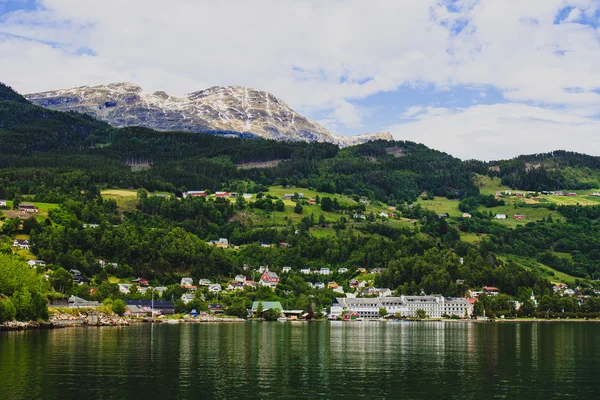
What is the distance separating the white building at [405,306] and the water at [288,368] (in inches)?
3089

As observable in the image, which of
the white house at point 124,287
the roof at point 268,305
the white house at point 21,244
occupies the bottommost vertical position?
the roof at point 268,305

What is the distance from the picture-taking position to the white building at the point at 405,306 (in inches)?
6196

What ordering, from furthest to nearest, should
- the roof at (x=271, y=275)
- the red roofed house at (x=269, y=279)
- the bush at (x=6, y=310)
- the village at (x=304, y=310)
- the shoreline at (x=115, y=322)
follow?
the roof at (x=271, y=275), the red roofed house at (x=269, y=279), the village at (x=304, y=310), the shoreline at (x=115, y=322), the bush at (x=6, y=310)

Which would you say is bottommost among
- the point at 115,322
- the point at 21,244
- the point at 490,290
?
the point at 115,322

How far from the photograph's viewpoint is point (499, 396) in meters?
39.6

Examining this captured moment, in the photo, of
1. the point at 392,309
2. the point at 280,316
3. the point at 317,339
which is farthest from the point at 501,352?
the point at 392,309

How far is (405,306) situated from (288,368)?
4484 inches

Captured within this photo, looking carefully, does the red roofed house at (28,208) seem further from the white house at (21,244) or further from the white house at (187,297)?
the white house at (187,297)

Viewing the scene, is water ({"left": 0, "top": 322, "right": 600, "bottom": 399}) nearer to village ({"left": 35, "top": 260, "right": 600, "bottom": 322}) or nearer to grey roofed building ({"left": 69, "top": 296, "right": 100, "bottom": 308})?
grey roofed building ({"left": 69, "top": 296, "right": 100, "bottom": 308})

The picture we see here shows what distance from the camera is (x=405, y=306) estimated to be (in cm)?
16188

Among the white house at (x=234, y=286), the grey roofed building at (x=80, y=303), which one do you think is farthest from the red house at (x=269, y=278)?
the grey roofed building at (x=80, y=303)

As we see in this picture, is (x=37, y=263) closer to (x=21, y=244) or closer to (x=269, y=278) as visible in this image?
(x=21, y=244)

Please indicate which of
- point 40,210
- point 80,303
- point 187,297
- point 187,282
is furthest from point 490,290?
point 40,210

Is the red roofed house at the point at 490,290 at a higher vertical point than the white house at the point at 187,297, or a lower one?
higher
